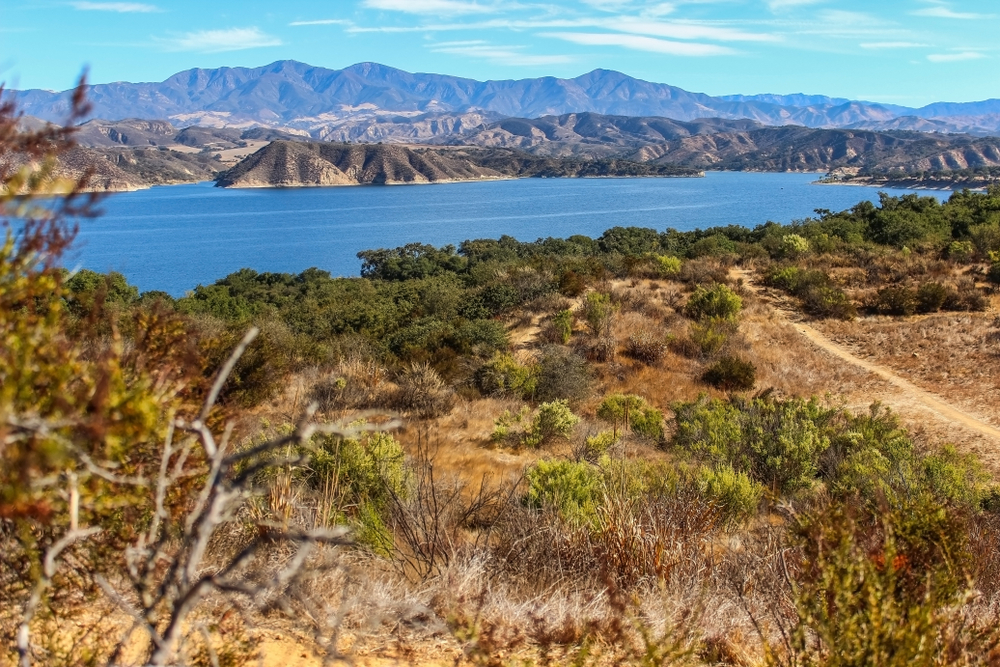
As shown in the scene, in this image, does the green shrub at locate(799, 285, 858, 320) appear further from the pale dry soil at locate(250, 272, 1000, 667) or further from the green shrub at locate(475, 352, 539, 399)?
the green shrub at locate(475, 352, 539, 399)

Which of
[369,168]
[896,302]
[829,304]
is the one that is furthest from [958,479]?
[369,168]

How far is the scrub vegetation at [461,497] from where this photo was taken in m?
1.83

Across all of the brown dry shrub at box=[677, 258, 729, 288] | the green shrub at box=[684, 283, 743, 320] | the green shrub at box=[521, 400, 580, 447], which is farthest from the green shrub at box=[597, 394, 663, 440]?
the brown dry shrub at box=[677, 258, 729, 288]

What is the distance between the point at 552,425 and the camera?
8.88 meters

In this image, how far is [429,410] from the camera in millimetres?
10031

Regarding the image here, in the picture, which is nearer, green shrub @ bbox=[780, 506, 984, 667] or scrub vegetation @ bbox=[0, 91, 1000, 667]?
scrub vegetation @ bbox=[0, 91, 1000, 667]

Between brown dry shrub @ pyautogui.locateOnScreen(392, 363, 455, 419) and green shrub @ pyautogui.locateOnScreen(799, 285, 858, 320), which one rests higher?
green shrub @ pyautogui.locateOnScreen(799, 285, 858, 320)

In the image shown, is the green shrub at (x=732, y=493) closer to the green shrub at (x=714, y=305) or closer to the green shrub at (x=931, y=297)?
the green shrub at (x=714, y=305)

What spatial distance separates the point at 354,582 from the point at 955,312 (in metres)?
16.5

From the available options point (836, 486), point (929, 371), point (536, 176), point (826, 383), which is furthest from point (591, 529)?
point (536, 176)

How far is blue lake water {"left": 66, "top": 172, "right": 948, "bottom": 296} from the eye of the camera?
57.3 m

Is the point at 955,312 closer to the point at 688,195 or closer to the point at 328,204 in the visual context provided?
the point at 688,195

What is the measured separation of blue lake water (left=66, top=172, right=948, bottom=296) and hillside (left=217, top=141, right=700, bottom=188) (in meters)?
11.6

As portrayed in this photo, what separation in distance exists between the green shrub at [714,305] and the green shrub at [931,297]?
4195 millimetres
